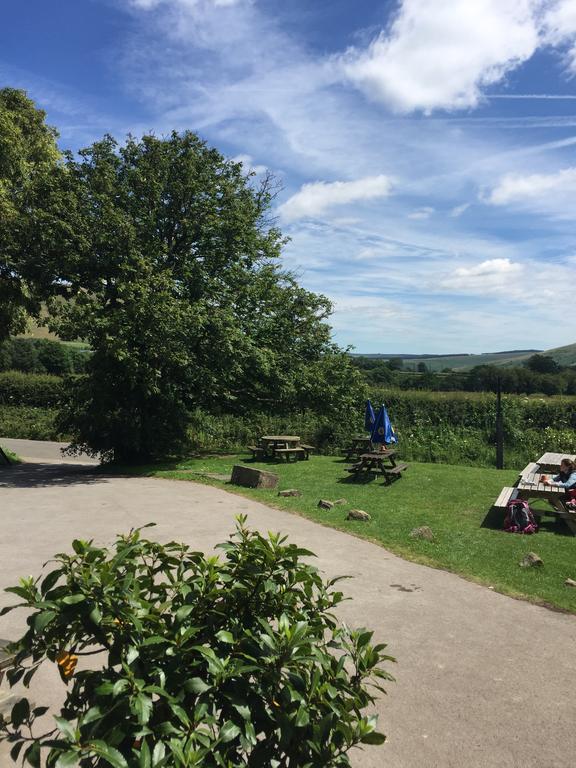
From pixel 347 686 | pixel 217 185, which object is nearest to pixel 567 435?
pixel 217 185

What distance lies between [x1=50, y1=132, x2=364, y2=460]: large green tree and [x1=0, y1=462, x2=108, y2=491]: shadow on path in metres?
1.34

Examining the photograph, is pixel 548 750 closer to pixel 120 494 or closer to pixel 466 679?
pixel 466 679

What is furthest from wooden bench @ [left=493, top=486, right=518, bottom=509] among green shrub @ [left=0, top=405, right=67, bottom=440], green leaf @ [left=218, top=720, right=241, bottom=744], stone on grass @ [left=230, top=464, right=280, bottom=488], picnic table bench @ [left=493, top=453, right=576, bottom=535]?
green shrub @ [left=0, top=405, right=67, bottom=440]

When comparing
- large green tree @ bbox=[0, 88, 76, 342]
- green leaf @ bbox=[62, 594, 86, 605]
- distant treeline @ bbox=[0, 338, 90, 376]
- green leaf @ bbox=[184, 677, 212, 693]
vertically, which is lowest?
green leaf @ bbox=[184, 677, 212, 693]

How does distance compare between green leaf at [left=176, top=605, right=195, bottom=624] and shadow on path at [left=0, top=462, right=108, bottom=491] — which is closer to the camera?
green leaf at [left=176, top=605, right=195, bottom=624]

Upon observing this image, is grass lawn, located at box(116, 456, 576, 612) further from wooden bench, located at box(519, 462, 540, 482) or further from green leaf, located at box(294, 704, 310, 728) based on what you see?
green leaf, located at box(294, 704, 310, 728)

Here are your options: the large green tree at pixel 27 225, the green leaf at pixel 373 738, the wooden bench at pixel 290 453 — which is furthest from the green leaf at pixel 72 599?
the wooden bench at pixel 290 453

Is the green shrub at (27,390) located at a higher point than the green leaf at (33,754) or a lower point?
higher

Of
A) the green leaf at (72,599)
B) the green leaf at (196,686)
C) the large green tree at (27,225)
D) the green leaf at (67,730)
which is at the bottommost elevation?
the green leaf at (67,730)

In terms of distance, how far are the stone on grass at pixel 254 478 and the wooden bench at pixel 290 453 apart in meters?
4.43

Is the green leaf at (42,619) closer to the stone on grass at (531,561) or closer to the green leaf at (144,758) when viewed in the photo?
the green leaf at (144,758)

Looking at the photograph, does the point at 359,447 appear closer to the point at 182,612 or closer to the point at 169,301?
the point at 169,301

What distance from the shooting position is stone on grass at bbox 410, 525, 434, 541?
8438mm

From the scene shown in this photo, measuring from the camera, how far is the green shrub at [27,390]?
32750 mm
